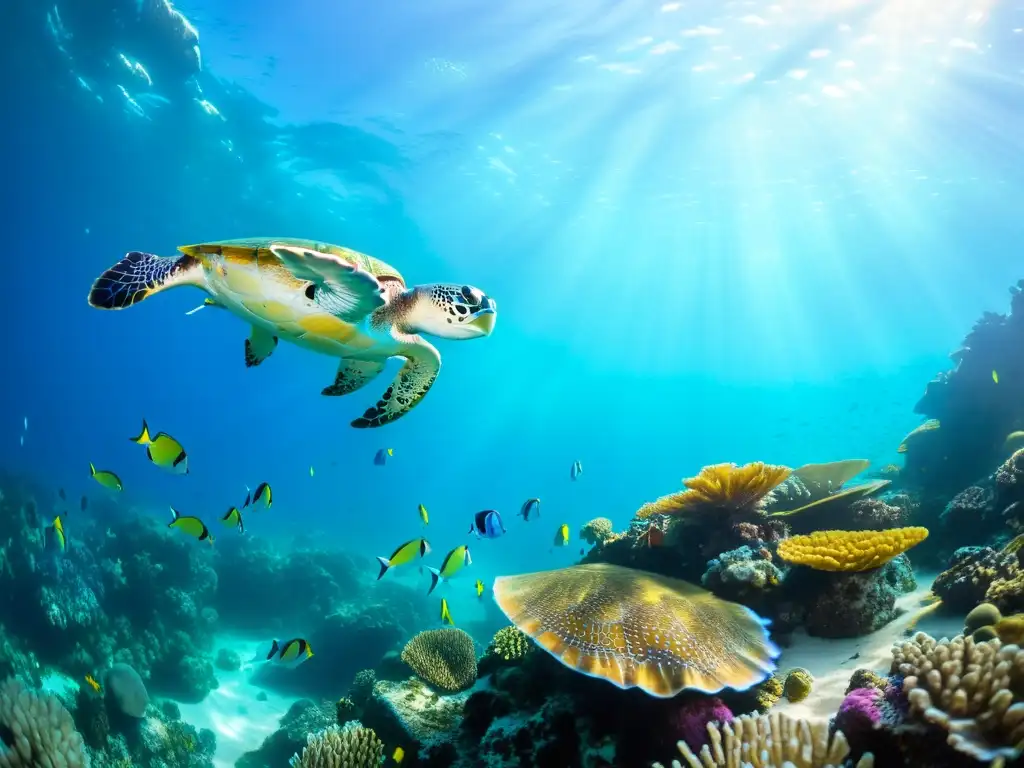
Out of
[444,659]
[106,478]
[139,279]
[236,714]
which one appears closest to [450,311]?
[139,279]

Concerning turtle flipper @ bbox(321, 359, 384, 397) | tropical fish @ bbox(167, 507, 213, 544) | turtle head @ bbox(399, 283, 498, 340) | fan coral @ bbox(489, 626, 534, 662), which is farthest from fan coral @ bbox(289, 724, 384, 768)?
turtle head @ bbox(399, 283, 498, 340)

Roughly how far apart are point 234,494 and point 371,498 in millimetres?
20477

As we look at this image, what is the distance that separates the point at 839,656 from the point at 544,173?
3052 centimetres

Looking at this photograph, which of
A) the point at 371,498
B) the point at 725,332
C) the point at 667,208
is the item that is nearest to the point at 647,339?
the point at 725,332

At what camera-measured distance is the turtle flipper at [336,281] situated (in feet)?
7.93

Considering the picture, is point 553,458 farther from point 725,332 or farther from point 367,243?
point 367,243

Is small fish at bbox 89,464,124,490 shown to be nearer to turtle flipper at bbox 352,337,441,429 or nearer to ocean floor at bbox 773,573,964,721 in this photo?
turtle flipper at bbox 352,337,441,429

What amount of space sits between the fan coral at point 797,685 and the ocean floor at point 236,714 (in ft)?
35.2

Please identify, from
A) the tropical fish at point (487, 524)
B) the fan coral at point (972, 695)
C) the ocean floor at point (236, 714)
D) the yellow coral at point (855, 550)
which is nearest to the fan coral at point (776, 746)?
the fan coral at point (972, 695)

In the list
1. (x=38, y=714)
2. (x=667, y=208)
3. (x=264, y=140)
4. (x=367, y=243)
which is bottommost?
(x=38, y=714)

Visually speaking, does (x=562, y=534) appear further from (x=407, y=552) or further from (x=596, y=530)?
(x=407, y=552)

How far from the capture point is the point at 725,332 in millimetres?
62875

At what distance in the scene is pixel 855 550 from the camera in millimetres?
3688

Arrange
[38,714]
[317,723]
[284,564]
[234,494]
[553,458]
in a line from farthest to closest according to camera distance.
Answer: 1. [553,458]
2. [234,494]
3. [284,564]
4. [317,723]
5. [38,714]
